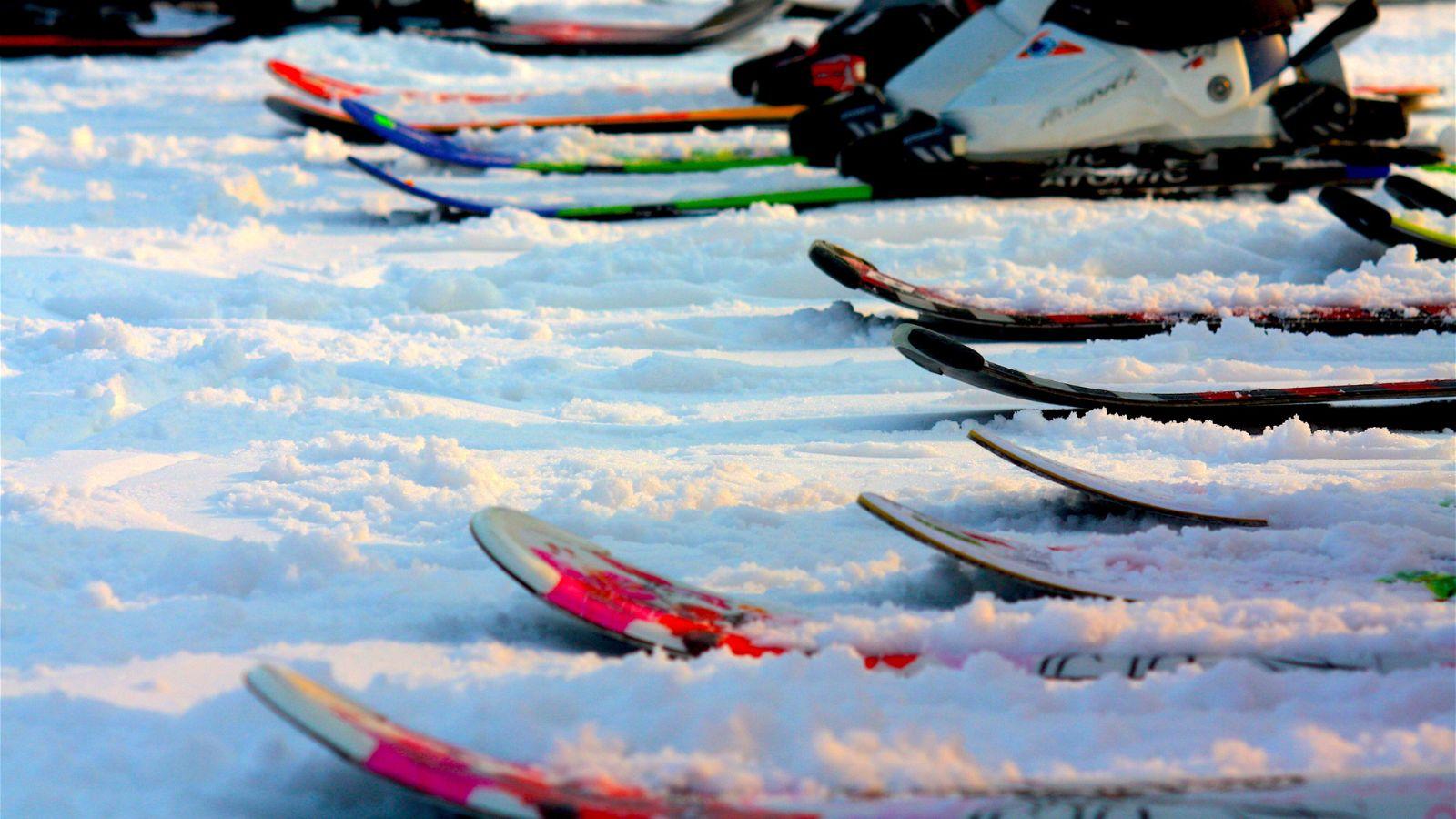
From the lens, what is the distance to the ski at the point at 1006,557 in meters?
1.73

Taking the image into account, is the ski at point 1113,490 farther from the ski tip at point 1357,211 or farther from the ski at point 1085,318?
the ski tip at point 1357,211

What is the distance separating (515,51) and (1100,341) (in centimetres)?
834

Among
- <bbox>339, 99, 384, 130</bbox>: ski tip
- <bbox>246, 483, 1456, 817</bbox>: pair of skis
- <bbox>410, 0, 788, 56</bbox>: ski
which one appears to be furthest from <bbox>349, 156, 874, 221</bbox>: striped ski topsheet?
<bbox>410, 0, 788, 56</bbox>: ski

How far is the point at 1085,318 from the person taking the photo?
3.28 meters

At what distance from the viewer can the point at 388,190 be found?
550 cm

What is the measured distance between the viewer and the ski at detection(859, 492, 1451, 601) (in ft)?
5.68

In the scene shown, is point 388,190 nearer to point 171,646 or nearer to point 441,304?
point 441,304

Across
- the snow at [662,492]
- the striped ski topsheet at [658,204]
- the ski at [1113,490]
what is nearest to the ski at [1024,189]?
the striped ski topsheet at [658,204]

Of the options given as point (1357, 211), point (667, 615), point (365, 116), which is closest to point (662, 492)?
point (667, 615)

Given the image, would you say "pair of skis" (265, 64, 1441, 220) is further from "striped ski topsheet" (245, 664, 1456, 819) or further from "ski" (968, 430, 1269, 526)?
"striped ski topsheet" (245, 664, 1456, 819)

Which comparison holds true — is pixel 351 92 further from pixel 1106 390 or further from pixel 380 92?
pixel 1106 390

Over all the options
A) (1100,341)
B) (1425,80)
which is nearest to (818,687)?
(1100,341)

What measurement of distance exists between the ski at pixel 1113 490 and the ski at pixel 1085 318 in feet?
3.57

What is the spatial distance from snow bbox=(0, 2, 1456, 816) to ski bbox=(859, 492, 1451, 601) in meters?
0.06
